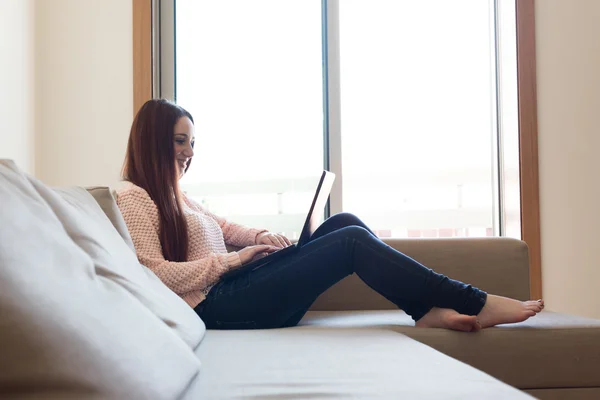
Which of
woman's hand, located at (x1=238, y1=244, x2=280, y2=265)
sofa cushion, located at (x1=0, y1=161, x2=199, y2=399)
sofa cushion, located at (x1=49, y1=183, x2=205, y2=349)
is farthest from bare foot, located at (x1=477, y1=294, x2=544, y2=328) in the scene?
sofa cushion, located at (x1=0, y1=161, x2=199, y2=399)

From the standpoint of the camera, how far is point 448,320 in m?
1.69

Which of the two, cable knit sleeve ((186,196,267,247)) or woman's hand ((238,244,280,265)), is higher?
cable knit sleeve ((186,196,267,247))

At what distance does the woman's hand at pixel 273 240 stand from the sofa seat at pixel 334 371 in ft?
2.05

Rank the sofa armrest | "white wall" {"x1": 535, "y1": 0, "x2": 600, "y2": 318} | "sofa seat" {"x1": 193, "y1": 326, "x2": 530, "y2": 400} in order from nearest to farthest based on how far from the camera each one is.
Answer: "sofa seat" {"x1": 193, "y1": 326, "x2": 530, "y2": 400}, the sofa armrest, "white wall" {"x1": 535, "y1": 0, "x2": 600, "y2": 318}

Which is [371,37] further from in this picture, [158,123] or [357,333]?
[357,333]

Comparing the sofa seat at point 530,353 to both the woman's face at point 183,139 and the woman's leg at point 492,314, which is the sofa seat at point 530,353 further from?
the woman's face at point 183,139

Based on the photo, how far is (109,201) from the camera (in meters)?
1.49

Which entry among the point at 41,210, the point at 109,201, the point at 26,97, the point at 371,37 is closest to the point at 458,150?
the point at 371,37

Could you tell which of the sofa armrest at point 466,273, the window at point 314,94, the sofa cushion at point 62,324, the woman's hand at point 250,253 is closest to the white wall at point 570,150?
the window at point 314,94

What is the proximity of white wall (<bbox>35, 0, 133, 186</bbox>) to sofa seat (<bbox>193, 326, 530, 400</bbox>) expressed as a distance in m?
1.85

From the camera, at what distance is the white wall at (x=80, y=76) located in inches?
121

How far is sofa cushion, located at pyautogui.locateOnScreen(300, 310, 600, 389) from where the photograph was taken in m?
1.65

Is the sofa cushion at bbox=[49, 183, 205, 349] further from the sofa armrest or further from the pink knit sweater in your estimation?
the sofa armrest

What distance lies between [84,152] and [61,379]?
2534mm
